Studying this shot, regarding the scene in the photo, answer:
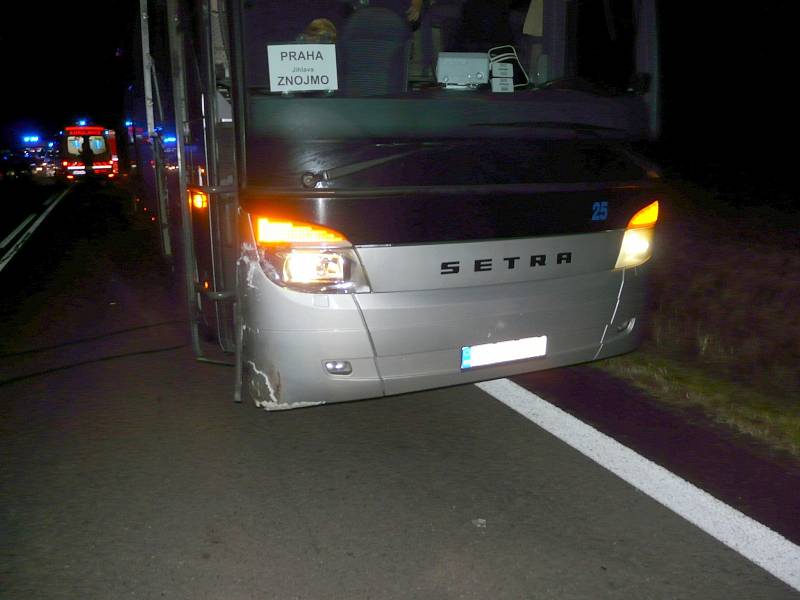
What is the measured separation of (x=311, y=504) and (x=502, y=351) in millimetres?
1263

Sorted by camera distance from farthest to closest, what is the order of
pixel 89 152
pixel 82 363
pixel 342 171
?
pixel 89 152
pixel 82 363
pixel 342 171

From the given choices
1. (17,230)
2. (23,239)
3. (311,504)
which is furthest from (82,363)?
(17,230)

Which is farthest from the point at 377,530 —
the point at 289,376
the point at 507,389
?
the point at 507,389

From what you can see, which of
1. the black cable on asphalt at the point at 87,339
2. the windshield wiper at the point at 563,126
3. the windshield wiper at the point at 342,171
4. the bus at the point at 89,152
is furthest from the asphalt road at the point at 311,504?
the bus at the point at 89,152

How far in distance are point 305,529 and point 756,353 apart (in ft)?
10.4

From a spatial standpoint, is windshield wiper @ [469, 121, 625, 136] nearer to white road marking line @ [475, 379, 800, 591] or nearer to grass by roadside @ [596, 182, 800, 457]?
grass by roadside @ [596, 182, 800, 457]

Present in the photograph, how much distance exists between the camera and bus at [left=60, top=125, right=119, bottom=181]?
126ft

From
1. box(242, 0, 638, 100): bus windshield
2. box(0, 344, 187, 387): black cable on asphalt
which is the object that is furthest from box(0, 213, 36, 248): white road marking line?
box(242, 0, 638, 100): bus windshield

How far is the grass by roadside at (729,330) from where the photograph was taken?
192 inches

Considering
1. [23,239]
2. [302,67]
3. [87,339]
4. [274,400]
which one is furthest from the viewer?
[23,239]

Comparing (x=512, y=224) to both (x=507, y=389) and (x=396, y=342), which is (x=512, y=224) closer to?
(x=396, y=342)

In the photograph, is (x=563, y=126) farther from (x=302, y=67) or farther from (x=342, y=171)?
(x=302, y=67)

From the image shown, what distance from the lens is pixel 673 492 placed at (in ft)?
12.7

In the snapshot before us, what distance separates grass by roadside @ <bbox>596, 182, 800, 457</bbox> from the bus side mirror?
81 cm
